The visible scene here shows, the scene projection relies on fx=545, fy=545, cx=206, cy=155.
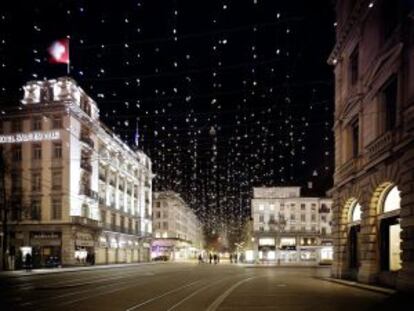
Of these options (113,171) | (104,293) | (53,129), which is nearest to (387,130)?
(104,293)

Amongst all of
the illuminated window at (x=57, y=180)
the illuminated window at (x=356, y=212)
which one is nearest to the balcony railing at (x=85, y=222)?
the illuminated window at (x=57, y=180)

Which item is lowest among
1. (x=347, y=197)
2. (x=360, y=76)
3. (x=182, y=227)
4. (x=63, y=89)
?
(x=182, y=227)

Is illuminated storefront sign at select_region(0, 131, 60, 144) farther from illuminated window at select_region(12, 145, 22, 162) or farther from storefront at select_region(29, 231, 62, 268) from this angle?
storefront at select_region(29, 231, 62, 268)

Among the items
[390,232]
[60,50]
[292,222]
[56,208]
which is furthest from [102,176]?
[390,232]

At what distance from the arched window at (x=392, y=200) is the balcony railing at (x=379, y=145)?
1.74m

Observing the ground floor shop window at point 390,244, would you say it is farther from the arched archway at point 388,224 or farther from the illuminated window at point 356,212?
the illuminated window at point 356,212

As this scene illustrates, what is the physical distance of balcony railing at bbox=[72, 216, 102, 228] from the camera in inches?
2318

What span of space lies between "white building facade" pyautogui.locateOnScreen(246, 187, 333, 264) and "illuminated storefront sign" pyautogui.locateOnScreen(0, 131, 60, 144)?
4960 cm

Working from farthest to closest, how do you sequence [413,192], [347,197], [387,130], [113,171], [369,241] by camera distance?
[113,171] < [347,197] < [369,241] < [387,130] < [413,192]

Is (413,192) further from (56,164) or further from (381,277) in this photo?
(56,164)

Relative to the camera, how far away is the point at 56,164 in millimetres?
59750

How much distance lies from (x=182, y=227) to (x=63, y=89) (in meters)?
88.4

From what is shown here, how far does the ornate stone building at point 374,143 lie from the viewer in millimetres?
21203

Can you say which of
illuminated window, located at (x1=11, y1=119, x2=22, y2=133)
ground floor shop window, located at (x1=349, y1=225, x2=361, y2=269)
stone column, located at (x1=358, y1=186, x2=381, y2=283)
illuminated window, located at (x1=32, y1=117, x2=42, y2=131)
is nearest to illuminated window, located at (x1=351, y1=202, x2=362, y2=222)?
ground floor shop window, located at (x1=349, y1=225, x2=361, y2=269)
